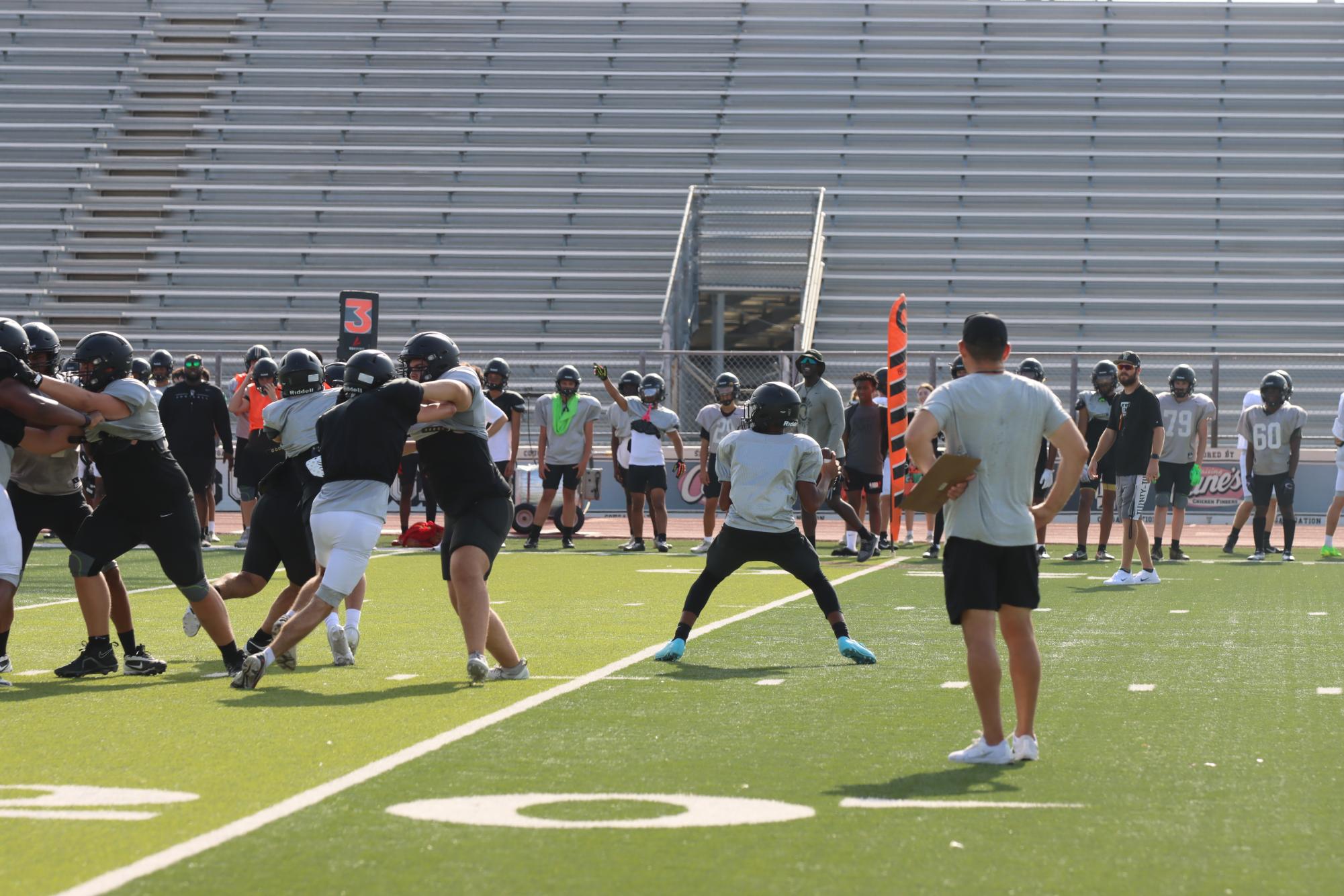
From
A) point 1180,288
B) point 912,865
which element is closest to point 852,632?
point 912,865

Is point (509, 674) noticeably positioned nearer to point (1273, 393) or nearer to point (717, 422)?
point (717, 422)

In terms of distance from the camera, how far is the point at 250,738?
648 centimetres

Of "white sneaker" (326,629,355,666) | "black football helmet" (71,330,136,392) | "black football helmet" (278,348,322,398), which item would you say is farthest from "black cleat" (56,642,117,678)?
"black football helmet" (278,348,322,398)

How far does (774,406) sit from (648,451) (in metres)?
8.84

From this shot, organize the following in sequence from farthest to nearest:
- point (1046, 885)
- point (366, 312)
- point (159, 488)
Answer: point (366, 312) < point (159, 488) < point (1046, 885)

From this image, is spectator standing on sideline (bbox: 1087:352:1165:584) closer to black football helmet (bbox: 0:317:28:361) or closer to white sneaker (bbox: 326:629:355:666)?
white sneaker (bbox: 326:629:355:666)

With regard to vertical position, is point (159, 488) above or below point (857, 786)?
above

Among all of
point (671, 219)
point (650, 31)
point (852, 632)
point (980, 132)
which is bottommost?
point (852, 632)

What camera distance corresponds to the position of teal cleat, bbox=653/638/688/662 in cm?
878

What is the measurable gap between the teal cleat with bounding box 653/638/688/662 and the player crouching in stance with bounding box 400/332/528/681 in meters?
0.88

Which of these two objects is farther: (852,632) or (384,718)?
(852,632)

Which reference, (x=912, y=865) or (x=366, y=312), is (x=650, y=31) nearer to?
(x=366, y=312)

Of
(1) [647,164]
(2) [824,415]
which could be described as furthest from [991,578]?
(1) [647,164]

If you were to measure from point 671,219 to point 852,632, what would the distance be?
1978cm
